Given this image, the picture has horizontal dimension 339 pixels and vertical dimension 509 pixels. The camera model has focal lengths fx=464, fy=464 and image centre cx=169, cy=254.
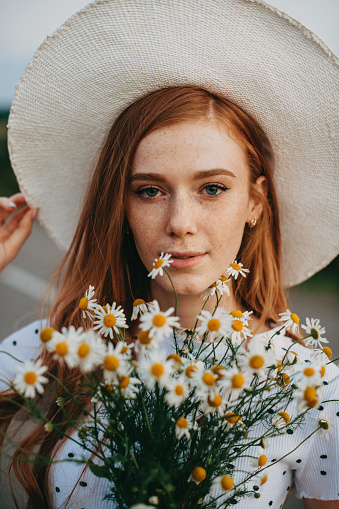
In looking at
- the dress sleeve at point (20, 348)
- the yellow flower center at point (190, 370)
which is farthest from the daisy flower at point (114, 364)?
the dress sleeve at point (20, 348)

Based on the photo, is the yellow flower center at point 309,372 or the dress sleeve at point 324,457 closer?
the yellow flower center at point 309,372

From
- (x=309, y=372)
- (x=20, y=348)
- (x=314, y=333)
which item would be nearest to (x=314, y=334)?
(x=314, y=333)

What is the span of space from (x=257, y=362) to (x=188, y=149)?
58cm

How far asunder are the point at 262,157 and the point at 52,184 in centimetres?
69

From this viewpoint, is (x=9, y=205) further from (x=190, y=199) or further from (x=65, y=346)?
(x=65, y=346)

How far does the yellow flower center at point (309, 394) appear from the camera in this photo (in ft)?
2.28

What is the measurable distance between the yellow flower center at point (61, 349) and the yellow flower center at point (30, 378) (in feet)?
0.22

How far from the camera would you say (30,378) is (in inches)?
27.5

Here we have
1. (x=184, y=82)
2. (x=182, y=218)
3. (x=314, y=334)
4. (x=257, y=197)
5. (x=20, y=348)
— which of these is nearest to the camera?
(x=314, y=334)

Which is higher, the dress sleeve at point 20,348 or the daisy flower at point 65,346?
the daisy flower at point 65,346

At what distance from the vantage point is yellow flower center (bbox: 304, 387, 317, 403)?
0.70m

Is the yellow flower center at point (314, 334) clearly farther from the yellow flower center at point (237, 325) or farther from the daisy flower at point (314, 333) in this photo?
the yellow flower center at point (237, 325)

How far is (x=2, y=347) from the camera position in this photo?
59.9 inches

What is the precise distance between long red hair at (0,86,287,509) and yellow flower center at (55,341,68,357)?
65 cm
